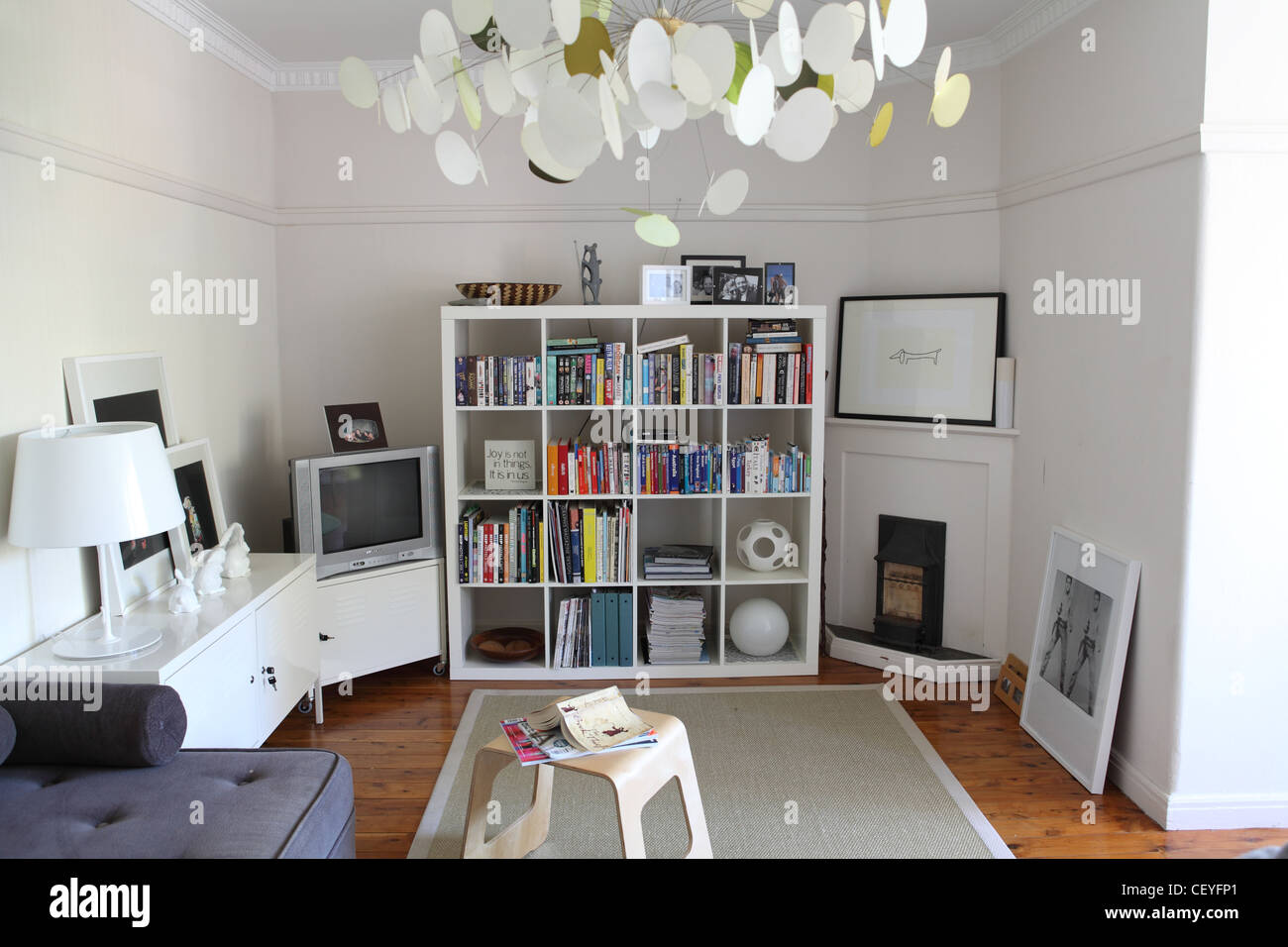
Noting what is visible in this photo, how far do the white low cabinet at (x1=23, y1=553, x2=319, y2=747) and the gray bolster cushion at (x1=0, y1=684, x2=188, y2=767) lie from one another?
0.49ft

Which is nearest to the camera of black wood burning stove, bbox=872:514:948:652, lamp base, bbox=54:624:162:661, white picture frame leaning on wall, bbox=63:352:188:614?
lamp base, bbox=54:624:162:661

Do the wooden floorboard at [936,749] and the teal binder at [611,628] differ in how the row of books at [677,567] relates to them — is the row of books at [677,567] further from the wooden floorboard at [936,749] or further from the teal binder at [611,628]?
the wooden floorboard at [936,749]

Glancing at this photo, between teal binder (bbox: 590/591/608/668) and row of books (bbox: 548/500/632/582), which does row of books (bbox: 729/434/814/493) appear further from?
teal binder (bbox: 590/591/608/668)

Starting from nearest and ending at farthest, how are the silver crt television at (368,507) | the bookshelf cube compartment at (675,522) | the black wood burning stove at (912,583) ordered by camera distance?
the silver crt television at (368,507), the black wood burning stove at (912,583), the bookshelf cube compartment at (675,522)

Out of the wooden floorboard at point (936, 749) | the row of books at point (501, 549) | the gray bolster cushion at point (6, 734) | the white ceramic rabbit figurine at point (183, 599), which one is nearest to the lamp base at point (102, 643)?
the white ceramic rabbit figurine at point (183, 599)

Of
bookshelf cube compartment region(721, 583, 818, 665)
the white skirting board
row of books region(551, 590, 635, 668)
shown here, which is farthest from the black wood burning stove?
row of books region(551, 590, 635, 668)

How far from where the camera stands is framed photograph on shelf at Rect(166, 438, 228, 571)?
3297mm

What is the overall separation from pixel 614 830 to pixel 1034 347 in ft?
7.97

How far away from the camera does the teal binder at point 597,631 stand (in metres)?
4.16

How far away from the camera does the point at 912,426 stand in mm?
4211

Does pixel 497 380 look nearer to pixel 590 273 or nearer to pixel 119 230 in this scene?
pixel 590 273

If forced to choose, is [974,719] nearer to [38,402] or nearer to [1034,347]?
[1034,347]

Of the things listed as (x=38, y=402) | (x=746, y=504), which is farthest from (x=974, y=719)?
(x=38, y=402)

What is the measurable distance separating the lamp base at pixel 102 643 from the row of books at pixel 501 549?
1.56m
